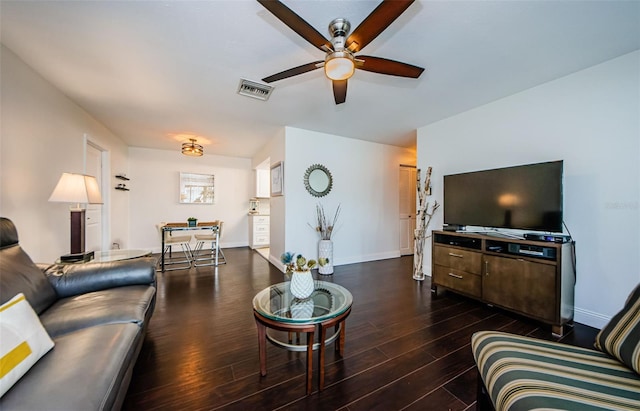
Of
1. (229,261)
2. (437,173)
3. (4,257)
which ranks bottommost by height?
(229,261)

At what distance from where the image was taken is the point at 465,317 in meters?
2.28

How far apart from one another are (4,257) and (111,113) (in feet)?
8.81

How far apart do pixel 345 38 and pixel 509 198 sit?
2.22m

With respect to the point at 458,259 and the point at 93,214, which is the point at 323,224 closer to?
the point at 458,259

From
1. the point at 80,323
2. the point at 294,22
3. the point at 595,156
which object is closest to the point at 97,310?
the point at 80,323

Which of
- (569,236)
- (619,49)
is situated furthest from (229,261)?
(619,49)

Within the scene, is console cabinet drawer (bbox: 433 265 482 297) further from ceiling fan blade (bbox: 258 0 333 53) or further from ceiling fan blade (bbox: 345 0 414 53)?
ceiling fan blade (bbox: 258 0 333 53)

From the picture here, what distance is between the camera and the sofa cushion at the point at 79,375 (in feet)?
2.43

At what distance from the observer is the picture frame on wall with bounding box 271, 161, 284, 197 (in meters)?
3.89

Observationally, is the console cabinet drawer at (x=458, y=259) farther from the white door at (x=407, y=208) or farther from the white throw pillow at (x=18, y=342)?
the white throw pillow at (x=18, y=342)

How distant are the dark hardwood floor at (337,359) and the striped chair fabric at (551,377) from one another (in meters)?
0.48

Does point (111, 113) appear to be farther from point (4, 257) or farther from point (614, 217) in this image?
point (614, 217)

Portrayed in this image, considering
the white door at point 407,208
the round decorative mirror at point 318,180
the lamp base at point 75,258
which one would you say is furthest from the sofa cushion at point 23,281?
the white door at point 407,208

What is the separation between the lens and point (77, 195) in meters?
2.12
